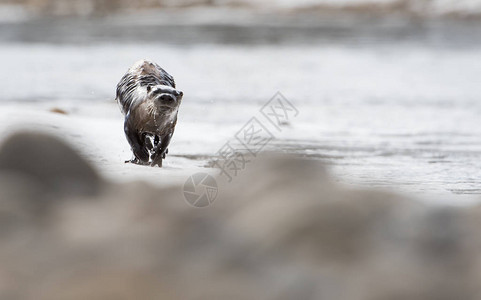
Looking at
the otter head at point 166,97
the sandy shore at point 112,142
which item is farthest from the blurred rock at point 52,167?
the otter head at point 166,97

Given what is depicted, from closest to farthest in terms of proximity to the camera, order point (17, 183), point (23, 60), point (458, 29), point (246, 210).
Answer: point (246, 210), point (17, 183), point (23, 60), point (458, 29)

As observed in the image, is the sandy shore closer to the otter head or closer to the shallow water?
the shallow water

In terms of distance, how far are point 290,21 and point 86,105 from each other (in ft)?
71.9

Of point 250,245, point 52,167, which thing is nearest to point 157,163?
point 52,167

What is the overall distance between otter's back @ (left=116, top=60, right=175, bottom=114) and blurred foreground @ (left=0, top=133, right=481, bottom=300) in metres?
4.50

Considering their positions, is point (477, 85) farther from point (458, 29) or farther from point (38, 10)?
point (38, 10)

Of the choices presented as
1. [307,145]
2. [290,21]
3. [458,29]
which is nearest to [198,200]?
[307,145]

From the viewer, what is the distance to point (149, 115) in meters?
6.92

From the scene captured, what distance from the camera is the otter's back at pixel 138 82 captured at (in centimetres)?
720

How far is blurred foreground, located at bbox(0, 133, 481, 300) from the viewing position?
82.9 inches

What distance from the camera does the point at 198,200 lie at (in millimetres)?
2771

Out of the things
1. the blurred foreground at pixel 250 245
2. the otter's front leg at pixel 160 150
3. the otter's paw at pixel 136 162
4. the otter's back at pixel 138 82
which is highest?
the otter's back at pixel 138 82

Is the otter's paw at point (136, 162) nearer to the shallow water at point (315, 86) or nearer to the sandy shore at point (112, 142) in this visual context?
the sandy shore at point (112, 142)

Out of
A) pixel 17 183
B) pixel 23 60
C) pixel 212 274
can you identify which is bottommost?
pixel 212 274
